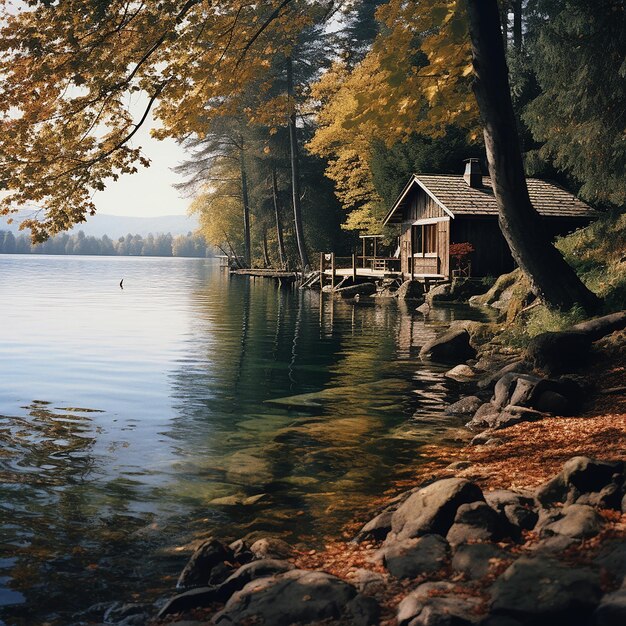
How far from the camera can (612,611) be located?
3.89 meters

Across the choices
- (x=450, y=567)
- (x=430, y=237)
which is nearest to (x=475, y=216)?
(x=430, y=237)

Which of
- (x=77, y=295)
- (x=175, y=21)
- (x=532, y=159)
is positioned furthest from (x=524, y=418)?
(x=77, y=295)

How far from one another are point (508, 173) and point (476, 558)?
9.47 metres

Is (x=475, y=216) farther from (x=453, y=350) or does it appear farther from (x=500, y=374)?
(x=500, y=374)

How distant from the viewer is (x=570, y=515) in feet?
17.9

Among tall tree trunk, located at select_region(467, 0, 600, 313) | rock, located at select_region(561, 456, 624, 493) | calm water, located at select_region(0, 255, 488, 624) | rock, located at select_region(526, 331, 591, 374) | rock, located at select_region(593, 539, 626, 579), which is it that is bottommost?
calm water, located at select_region(0, 255, 488, 624)

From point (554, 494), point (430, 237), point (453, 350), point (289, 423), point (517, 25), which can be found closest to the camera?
point (554, 494)

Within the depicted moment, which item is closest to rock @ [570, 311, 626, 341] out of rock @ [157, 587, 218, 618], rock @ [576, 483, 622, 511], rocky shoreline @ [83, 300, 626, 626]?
rocky shoreline @ [83, 300, 626, 626]

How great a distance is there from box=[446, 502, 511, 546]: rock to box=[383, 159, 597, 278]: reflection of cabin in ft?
99.5

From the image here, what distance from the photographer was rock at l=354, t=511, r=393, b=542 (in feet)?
21.1

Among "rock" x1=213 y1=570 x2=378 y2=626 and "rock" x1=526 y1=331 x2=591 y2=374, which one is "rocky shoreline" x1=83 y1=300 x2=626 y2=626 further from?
"rock" x1=526 y1=331 x2=591 y2=374

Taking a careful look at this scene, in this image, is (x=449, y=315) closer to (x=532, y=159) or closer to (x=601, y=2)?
(x=532, y=159)

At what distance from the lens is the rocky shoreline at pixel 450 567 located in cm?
427

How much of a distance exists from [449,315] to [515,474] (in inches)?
832
